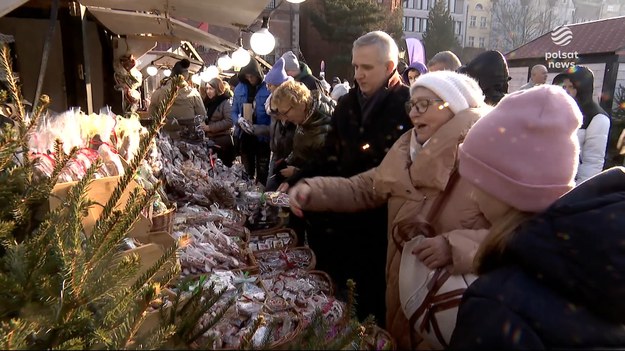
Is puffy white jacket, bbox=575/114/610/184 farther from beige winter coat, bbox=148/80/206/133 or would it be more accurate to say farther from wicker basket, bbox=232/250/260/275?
beige winter coat, bbox=148/80/206/133

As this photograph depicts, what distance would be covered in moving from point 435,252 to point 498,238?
61 cm

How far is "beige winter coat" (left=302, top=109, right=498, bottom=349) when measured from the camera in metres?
1.68

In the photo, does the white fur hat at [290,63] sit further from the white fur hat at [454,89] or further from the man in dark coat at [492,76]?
the white fur hat at [454,89]

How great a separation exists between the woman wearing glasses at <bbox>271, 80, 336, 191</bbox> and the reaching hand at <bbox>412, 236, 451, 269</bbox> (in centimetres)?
146

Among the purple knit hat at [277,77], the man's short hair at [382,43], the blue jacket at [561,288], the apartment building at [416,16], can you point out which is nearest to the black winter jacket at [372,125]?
the man's short hair at [382,43]

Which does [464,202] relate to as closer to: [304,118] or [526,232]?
[526,232]

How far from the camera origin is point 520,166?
45.8 inches

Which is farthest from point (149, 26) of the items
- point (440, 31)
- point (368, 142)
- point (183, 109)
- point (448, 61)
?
point (440, 31)

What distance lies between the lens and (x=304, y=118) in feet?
10.9

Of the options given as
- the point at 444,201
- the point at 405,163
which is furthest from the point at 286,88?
the point at 444,201

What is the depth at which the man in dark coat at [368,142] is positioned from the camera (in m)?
2.55

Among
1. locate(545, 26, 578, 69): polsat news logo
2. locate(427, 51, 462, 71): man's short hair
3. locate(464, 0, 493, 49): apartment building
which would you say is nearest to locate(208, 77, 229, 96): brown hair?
locate(427, 51, 462, 71): man's short hair

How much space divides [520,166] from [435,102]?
2.46 ft

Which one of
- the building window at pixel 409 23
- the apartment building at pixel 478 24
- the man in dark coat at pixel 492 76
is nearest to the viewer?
the man in dark coat at pixel 492 76
